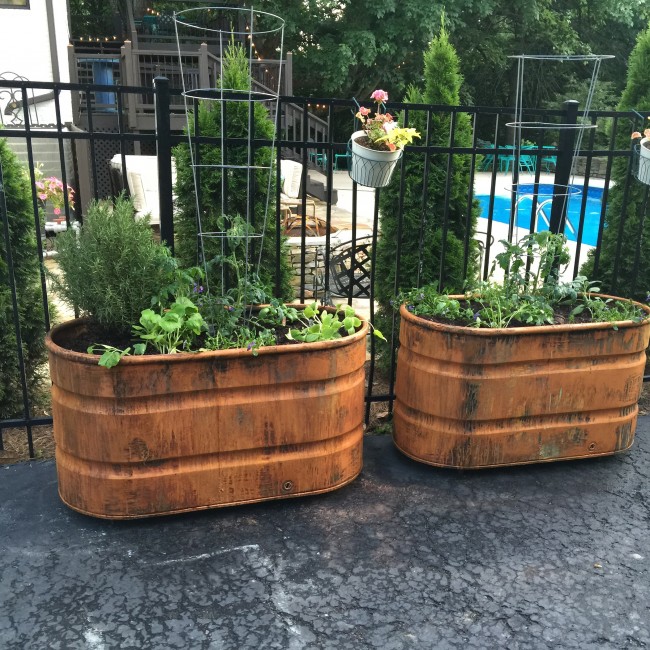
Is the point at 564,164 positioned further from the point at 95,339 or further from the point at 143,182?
the point at 143,182

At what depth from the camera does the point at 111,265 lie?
107 inches

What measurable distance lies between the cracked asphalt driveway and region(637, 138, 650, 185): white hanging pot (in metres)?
1.61

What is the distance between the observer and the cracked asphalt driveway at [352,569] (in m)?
2.21

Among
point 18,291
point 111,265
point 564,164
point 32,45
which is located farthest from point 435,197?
point 32,45

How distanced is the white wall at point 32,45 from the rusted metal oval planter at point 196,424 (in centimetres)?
1036

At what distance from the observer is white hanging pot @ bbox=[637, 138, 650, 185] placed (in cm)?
355

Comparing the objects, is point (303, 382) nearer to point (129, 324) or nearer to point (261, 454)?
point (261, 454)

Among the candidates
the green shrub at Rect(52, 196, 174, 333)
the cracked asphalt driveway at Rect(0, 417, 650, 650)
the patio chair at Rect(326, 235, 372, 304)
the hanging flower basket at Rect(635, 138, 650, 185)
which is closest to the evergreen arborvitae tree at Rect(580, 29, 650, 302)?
the hanging flower basket at Rect(635, 138, 650, 185)

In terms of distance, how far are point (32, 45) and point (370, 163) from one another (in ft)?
36.5

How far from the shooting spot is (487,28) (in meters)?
25.0

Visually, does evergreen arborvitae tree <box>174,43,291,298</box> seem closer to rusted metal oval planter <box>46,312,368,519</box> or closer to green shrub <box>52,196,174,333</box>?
green shrub <box>52,196,174,333</box>

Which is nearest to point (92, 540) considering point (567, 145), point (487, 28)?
point (567, 145)

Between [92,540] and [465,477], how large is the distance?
1.70m

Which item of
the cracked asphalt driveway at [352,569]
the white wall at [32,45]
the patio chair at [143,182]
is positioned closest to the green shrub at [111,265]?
→ the cracked asphalt driveway at [352,569]
